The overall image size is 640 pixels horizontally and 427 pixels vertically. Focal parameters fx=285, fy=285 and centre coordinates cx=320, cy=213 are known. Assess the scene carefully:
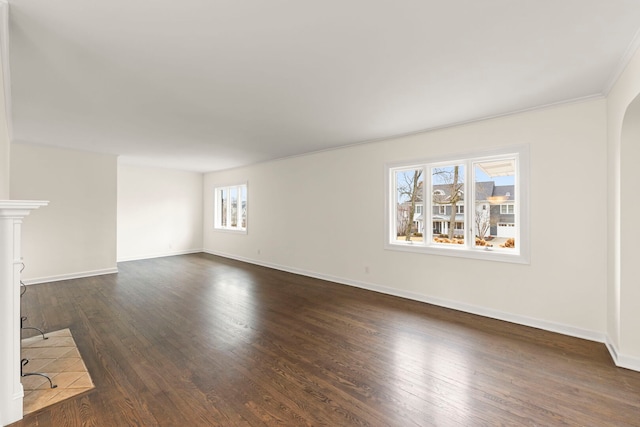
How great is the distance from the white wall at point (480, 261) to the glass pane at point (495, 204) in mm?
252

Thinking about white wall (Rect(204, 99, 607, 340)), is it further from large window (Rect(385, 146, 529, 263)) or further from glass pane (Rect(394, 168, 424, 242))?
glass pane (Rect(394, 168, 424, 242))

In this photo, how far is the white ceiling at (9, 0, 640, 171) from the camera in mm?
1741

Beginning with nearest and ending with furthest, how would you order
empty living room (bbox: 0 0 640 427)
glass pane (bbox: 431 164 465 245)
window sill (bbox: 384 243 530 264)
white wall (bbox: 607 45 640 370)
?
empty living room (bbox: 0 0 640 427), white wall (bbox: 607 45 640 370), window sill (bbox: 384 243 530 264), glass pane (bbox: 431 164 465 245)

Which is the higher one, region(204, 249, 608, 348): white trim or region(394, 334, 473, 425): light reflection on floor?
region(204, 249, 608, 348): white trim

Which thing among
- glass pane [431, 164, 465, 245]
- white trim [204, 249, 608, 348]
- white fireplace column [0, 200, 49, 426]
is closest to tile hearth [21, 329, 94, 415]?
white fireplace column [0, 200, 49, 426]

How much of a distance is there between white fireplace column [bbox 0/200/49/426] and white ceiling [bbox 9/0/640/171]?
4.15 ft

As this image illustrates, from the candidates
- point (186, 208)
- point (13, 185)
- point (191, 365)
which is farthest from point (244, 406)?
point (186, 208)

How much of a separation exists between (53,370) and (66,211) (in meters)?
4.31

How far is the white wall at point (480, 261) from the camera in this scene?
3.04 meters

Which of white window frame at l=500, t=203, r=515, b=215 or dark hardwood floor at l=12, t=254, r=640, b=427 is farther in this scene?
white window frame at l=500, t=203, r=515, b=215

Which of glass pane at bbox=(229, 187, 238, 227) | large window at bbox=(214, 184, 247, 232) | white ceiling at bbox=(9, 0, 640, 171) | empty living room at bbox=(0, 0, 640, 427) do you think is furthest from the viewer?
glass pane at bbox=(229, 187, 238, 227)

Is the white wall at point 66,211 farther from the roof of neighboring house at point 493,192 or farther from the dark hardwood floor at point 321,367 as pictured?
the roof of neighboring house at point 493,192

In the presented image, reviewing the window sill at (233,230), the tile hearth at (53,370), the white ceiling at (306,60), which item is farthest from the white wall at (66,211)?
the tile hearth at (53,370)

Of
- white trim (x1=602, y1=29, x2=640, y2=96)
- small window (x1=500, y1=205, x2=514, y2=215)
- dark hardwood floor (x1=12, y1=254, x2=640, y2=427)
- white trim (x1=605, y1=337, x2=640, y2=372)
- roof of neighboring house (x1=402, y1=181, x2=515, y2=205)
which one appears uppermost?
white trim (x1=602, y1=29, x2=640, y2=96)
